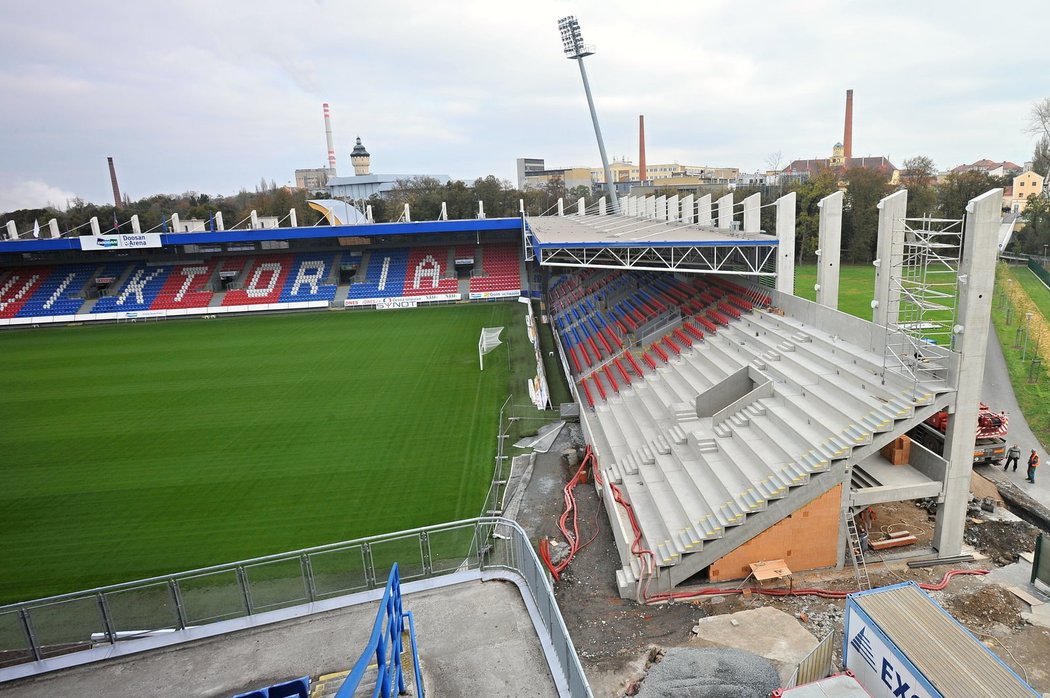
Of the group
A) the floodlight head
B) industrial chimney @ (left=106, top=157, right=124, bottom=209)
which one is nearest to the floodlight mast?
the floodlight head

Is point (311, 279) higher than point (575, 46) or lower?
lower

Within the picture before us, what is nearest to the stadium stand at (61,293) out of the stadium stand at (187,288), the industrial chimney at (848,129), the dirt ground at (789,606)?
the stadium stand at (187,288)

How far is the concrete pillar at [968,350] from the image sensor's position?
29.6 ft

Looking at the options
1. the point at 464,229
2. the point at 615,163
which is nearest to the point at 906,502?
the point at 464,229

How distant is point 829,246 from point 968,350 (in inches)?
183

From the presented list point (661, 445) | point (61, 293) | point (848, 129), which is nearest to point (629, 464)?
point (661, 445)

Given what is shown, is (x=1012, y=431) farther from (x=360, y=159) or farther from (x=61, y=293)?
(x=360, y=159)

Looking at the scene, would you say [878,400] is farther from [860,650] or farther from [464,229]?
[464,229]

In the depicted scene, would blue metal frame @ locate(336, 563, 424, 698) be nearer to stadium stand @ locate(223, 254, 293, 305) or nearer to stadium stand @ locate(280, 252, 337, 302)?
stadium stand @ locate(280, 252, 337, 302)

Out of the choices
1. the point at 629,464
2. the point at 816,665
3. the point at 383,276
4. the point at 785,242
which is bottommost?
the point at 816,665

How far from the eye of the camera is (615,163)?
143250 millimetres

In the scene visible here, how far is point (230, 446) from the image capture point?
16.6 meters

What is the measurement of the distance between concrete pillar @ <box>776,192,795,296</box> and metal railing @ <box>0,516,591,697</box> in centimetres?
1212

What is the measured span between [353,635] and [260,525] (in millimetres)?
7738
